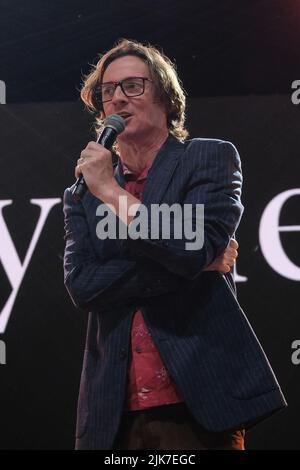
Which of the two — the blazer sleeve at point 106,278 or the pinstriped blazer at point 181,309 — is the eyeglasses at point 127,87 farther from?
the blazer sleeve at point 106,278

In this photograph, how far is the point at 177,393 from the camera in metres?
1.68

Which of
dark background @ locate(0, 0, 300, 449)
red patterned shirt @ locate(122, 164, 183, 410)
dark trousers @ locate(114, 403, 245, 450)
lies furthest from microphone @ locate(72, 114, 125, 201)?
dark background @ locate(0, 0, 300, 449)

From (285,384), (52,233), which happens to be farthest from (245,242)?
(52,233)

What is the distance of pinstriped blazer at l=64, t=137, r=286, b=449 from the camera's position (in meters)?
A: 1.65

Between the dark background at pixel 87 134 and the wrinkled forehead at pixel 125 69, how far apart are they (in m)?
1.36

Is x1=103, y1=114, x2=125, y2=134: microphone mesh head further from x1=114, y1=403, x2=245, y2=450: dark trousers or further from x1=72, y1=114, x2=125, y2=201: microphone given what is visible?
x1=114, y1=403, x2=245, y2=450: dark trousers

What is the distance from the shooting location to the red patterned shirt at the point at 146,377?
167 centimetres

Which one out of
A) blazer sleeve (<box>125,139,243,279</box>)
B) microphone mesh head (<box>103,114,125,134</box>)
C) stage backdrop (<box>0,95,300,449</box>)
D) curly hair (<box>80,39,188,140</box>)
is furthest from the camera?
stage backdrop (<box>0,95,300,449</box>)

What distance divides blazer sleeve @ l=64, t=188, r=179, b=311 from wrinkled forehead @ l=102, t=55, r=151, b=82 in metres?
0.46

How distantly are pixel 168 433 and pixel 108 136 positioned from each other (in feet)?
2.51

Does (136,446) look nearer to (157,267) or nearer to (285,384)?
(157,267)

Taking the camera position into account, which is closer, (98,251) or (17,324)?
(98,251)

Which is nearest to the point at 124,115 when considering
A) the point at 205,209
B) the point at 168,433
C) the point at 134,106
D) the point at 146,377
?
the point at 134,106

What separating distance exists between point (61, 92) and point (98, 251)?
1.84m
